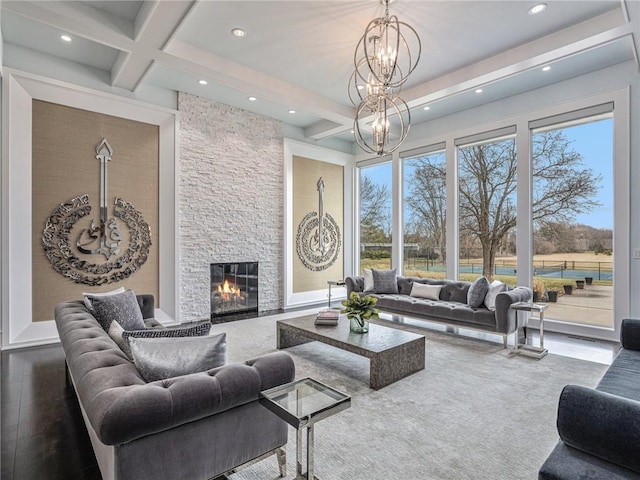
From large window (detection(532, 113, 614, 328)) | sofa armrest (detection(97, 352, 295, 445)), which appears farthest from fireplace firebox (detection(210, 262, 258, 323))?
large window (detection(532, 113, 614, 328))

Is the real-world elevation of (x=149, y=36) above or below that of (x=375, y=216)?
above

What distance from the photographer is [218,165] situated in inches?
234

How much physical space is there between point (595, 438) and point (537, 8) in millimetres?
3915

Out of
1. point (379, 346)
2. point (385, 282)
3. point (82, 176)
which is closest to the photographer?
point (379, 346)

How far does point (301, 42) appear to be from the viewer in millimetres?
4109

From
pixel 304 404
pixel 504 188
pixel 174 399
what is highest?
pixel 504 188

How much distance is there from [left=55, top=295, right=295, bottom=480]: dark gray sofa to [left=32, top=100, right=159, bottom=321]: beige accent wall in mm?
3250

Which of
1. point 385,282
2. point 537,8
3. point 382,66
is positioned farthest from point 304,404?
point 385,282

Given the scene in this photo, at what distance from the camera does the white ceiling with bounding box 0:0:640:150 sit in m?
3.44

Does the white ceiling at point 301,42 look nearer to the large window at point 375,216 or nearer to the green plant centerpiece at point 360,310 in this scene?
the large window at point 375,216

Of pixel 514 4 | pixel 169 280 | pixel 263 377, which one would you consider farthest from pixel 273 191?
pixel 263 377

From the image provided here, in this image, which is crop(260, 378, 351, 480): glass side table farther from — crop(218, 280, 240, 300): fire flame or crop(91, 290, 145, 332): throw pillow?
crop(218, 280, 240, 300): fire flame

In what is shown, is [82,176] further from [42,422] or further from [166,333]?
[166,333]

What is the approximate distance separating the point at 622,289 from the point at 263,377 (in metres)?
5.04
